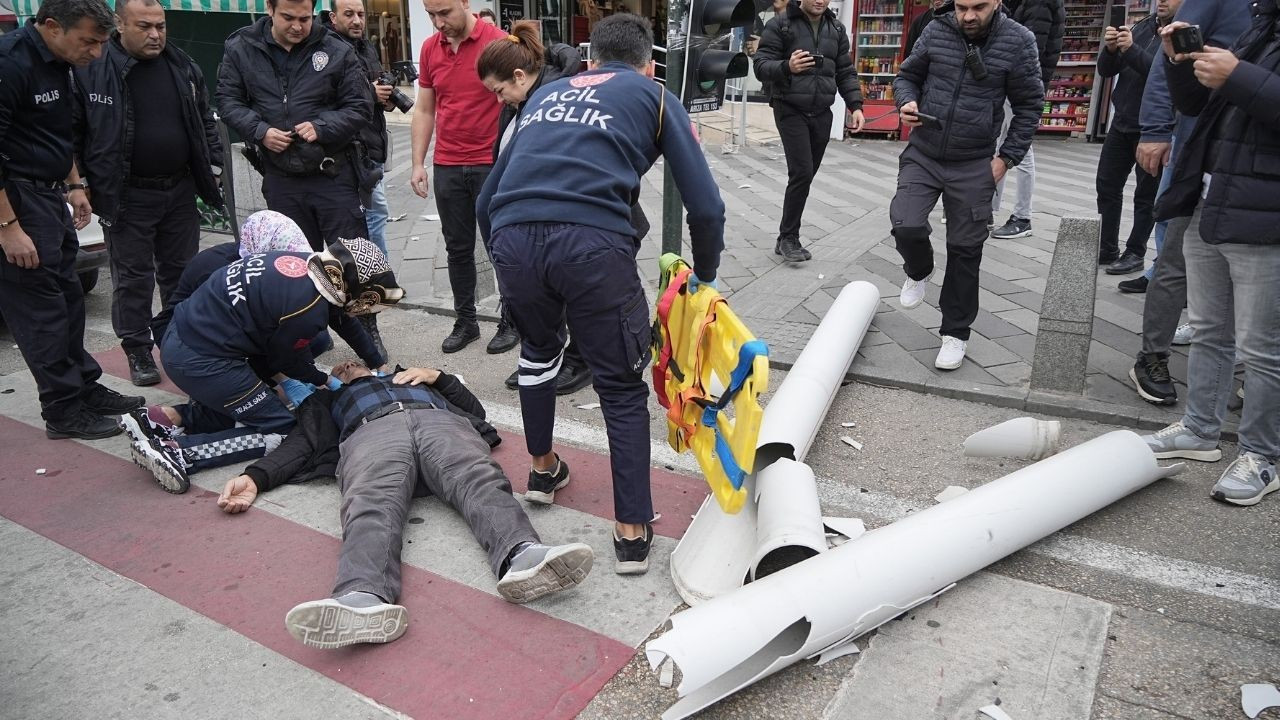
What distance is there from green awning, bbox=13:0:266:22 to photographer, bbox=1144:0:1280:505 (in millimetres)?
6816

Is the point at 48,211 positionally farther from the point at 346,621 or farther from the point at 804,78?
the point at 804,78

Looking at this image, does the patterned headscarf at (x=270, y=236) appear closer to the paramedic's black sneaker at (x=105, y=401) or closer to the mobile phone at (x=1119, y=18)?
the paramedic's black sneaker at (x=105, y=401)

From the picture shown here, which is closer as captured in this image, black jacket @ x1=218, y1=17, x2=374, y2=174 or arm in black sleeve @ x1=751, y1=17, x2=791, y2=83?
black jacket @ x1=218, y1=17, x2=374, y2=174

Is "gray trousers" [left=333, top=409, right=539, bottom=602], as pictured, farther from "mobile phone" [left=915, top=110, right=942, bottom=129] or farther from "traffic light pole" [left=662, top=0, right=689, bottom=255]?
"mobile phone" [left=915, top=110, right=942, bottom=129]

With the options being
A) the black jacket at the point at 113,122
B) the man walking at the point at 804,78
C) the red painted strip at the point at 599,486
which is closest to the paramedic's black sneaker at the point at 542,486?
the red painted strip at the point at 599,486

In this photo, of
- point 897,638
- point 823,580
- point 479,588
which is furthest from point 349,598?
point 897,638

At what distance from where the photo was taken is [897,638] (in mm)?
2549

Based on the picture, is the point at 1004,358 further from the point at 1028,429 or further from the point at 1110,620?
the point at 1110,620

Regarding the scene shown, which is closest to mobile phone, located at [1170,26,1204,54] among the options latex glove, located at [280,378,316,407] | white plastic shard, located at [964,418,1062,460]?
white plastic shard, located at [964,418,1062,460]

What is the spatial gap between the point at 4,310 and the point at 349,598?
2.56 meters

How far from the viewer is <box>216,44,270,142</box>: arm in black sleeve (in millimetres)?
4660

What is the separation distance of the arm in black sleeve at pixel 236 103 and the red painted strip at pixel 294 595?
71.9 inches

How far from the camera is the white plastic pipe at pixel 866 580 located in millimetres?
2211

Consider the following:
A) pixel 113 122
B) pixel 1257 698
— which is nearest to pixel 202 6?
pixel 113 122
